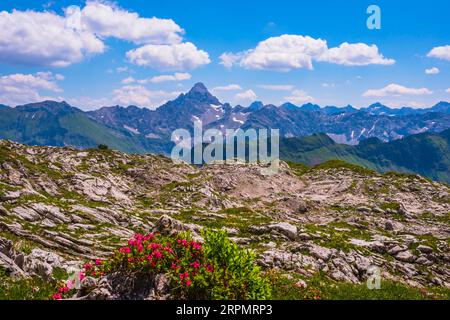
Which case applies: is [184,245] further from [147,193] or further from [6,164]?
[147,193]

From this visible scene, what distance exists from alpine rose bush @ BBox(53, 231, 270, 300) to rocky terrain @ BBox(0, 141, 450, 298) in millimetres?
9570

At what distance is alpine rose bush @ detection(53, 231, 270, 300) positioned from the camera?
1508 centimetres

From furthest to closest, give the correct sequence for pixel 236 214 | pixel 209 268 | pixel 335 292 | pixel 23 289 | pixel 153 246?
1. pixel 236 214
2. pixel 335 292
3. pixel 23 289
4. pixel 153 246
5. pixel 209 268

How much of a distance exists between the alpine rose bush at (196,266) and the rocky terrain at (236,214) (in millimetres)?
9570

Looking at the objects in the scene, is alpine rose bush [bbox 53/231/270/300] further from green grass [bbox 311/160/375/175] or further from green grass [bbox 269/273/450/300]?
green grass [bbox 311/160/375/175]

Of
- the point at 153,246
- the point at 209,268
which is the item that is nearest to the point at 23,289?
the point at 153,246

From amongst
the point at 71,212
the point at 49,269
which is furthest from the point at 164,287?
the point at 71,212

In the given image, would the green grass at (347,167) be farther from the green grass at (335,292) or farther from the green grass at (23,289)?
the green grass at (23,289)

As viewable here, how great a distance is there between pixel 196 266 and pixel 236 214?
46.7m

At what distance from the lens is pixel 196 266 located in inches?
611

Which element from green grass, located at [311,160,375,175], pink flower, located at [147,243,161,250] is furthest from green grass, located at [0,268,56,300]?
green grass, located at [311,160,375,175]

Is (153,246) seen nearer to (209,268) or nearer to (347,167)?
(209,268)

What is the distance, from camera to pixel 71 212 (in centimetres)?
4319
